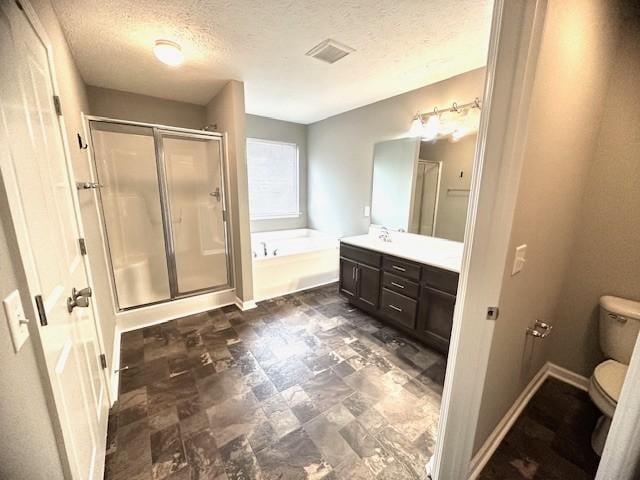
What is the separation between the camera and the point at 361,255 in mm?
2766

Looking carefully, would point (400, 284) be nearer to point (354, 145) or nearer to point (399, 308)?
point (399, 308)

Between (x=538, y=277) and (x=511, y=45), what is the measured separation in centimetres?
118

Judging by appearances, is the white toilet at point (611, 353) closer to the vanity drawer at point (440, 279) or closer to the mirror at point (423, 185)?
the vanity drawer at point (440, 279)

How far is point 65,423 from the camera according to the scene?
839mm

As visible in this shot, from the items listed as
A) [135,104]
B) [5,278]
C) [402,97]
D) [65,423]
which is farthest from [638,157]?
[135,104]

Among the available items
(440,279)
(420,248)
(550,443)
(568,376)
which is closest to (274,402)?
(440,279)

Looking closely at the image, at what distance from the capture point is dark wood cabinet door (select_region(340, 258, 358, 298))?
9.56 feet

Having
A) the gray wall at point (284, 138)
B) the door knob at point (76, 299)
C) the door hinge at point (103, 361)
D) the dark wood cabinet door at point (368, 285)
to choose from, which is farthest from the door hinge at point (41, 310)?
the gray wall at point (284, 138)

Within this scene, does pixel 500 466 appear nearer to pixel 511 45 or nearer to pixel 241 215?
pixel 511 45

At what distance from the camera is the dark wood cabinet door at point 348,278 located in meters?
2.91

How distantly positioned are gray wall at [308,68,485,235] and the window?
0.30m

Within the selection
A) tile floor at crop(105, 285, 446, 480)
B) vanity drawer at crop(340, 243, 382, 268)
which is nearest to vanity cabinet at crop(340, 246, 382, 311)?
vanity drawer at crop(340, 243, 382, 268)

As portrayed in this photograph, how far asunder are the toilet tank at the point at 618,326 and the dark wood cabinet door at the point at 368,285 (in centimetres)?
158

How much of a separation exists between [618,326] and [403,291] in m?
1.34
